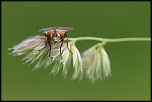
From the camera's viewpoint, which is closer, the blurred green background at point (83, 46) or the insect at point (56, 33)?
the insect at point (56, 33)

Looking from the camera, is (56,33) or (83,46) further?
(83,46)

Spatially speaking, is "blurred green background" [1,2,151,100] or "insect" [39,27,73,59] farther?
"blurred green background" [1,2,151,100]

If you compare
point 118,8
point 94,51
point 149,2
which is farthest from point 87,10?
point 94,51

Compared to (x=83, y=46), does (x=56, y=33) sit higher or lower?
higher

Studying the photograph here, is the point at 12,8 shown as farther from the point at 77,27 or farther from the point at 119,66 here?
the point at 119,66

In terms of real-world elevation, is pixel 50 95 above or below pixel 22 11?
below

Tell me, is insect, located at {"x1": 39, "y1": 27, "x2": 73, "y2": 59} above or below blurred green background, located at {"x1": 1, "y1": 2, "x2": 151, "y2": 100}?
above

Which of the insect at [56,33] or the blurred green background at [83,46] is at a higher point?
the insect at [56,33]

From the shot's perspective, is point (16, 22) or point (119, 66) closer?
point (119, 66)
